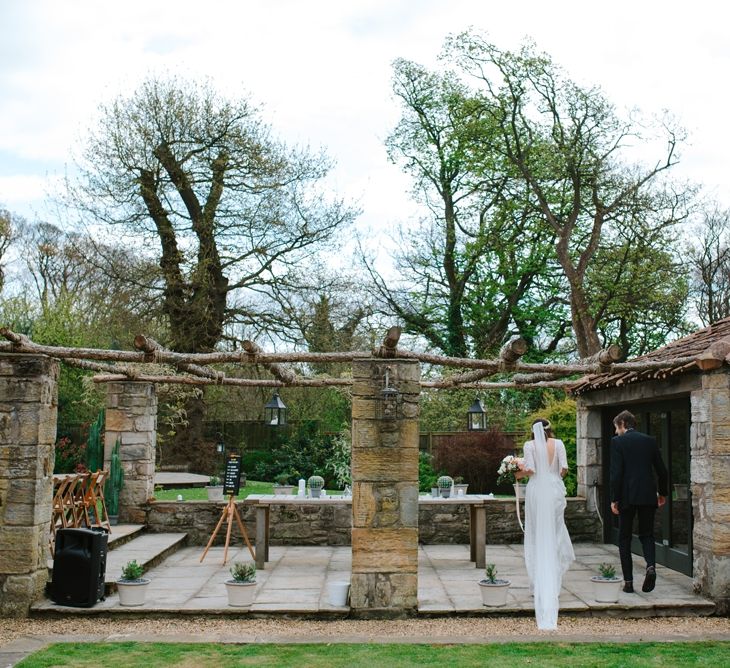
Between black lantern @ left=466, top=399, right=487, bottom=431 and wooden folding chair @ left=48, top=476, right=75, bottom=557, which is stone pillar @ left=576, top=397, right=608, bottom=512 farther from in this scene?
wooden folding chair @ left=48, top=476, right=75, bottom=557

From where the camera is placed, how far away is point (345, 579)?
9.12 m

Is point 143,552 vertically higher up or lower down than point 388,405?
lower down

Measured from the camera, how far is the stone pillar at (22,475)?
769 cm

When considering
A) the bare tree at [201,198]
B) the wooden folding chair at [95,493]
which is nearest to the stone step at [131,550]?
the wooden folding chair at [95,493]

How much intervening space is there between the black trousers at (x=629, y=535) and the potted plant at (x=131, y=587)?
4700 millimetres

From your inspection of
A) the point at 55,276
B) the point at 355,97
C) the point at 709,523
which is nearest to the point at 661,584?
the point at 709,523

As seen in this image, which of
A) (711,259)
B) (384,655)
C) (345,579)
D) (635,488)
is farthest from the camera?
(711,259)

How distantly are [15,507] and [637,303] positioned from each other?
17.7 meters

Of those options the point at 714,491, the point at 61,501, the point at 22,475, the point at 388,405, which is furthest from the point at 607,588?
the point at 61,501

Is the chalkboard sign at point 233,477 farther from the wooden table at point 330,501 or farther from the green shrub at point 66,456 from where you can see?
the green shrub at point 66,456

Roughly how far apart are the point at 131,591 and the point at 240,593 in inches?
40.8

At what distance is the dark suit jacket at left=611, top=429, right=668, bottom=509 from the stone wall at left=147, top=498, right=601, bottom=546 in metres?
3.51

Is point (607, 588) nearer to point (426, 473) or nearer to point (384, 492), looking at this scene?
point (384, 492)

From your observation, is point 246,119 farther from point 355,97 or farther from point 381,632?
point 381,632
